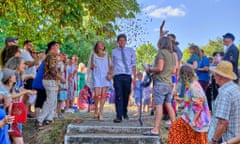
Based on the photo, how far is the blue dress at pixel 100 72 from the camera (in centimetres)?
882

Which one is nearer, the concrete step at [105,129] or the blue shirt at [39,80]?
the concrete step at [105,129]

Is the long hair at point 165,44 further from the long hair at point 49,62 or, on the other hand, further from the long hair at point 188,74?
the long hair at point 49,62

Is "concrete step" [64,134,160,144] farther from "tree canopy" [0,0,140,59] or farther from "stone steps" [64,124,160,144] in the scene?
"tree canopy" [0,0,140,59]

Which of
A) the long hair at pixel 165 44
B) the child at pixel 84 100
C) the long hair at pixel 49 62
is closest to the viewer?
the long hair at pixel 165 44

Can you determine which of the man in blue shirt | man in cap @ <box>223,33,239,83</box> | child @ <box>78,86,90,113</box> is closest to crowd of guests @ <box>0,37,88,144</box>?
child @ <box>78,86,90,113</box>

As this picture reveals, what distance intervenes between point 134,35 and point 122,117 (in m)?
11.1

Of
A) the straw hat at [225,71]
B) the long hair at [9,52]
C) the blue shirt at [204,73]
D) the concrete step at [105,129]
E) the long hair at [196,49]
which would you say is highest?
the long hair at [196,49]

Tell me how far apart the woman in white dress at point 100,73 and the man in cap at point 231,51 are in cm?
264

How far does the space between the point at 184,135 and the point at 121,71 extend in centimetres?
281

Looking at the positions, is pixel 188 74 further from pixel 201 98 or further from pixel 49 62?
pixel 49 62

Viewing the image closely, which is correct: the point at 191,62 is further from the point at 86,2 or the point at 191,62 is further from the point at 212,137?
the point at 212,137

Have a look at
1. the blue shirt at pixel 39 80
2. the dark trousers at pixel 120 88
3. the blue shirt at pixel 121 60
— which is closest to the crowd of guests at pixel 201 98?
the blue shirt at pixel 121 60

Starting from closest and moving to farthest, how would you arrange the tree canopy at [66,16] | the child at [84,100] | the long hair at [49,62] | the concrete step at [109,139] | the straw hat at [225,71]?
the straw hat at [225,71] < the concrete step at [109,139] < the tree canopy at [66,16] < the long hair at [49,62] < the child at [84,100]

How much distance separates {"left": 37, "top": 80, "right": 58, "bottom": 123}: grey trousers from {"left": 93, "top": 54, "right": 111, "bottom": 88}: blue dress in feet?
3.47
